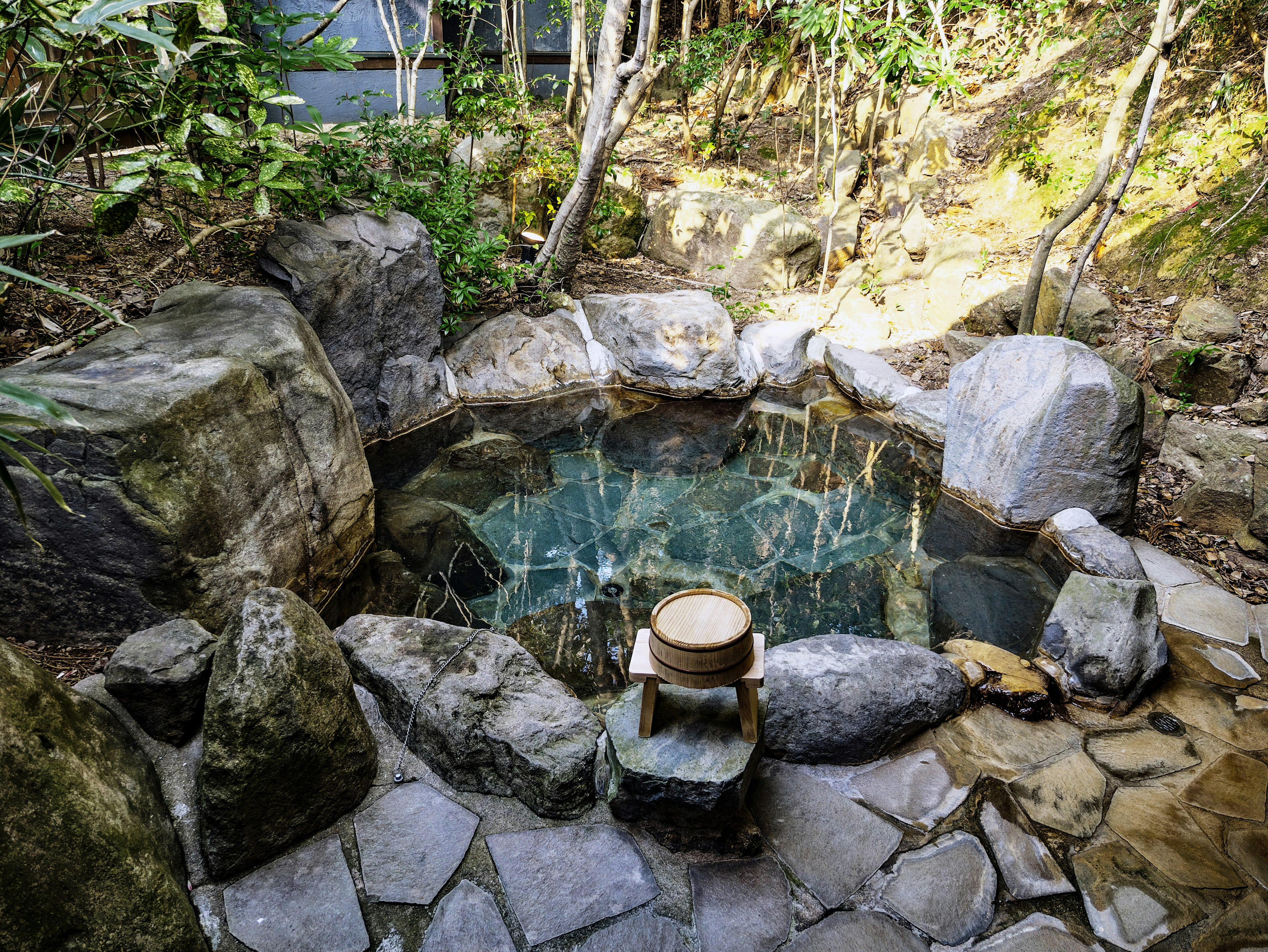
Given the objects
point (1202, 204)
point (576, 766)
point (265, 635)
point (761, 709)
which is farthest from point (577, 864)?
point (1202, 204)

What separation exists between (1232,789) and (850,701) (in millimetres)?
1519

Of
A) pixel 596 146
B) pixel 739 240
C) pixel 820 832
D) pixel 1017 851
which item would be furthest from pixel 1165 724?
pixel 739 240

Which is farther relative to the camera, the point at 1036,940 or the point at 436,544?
the point at 436,544

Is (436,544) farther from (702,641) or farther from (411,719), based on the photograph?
(702,641)

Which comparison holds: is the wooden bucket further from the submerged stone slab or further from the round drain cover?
the round drain cover

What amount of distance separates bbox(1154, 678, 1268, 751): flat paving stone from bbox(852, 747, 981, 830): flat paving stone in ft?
3.81

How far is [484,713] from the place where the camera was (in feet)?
9.15

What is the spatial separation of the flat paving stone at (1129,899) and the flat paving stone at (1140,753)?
454 mm

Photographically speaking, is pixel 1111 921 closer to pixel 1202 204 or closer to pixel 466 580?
pixel 466 580

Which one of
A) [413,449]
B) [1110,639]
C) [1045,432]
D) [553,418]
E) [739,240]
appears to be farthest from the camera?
[739,240]

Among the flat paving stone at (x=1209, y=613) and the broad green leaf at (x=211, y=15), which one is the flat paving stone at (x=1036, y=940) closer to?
the flat paving stone at (x=1209, y=613)

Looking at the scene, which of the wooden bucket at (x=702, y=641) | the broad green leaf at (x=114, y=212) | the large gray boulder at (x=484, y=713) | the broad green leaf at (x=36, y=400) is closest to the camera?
the broad green leaf at (x=36, y=400)

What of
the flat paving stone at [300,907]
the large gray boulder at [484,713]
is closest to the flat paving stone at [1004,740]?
the large gray boulder at [484,713]

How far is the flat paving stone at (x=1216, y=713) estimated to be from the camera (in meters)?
3.06
